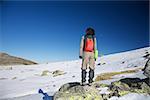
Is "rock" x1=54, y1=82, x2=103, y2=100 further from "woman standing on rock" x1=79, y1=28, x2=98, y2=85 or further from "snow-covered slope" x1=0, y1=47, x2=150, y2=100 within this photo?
"snow-covered slope" x1=0, y1=47, x2=150, y2=100

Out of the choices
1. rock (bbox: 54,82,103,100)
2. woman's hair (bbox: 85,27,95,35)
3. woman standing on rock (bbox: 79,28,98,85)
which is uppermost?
woman's hair (bbox: 85,27,95,35)

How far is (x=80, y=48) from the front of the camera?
34.3 ft

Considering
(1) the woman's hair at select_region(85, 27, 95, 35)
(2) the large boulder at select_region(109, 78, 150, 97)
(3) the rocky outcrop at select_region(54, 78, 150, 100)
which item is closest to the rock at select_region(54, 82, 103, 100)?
(3) the rocky outcrop at select_region(54, 78, 150, 100)

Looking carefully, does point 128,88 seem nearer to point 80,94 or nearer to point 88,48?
point 80,94

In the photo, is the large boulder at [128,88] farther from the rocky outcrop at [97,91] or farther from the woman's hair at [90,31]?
the woman's hair at [90,31]

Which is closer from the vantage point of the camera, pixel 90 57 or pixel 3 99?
pixel 90 57

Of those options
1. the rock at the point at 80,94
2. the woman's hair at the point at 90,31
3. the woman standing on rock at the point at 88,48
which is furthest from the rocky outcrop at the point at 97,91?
the woman's hair at the point at 90,31

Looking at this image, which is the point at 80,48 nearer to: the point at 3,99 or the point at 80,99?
the point at 80,99

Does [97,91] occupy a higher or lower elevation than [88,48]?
lower

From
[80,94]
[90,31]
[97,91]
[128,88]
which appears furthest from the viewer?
[90,31]

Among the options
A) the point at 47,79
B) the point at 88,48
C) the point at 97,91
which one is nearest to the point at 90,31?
the point at 88,48

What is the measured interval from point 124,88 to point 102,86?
5.07 ft

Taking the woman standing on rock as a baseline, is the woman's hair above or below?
above

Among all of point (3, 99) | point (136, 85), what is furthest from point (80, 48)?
point (3, 99)
